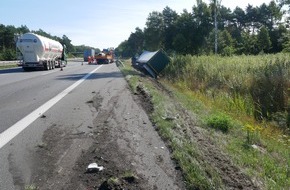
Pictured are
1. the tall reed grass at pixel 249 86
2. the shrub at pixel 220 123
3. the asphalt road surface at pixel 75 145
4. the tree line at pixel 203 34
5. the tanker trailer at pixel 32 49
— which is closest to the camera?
the asphalt road surface at pixel 75 145

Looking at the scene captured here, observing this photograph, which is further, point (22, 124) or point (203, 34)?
point (203, 34)

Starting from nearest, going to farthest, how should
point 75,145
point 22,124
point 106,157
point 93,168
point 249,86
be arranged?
1. point 93,168
2. point 106,157
3. point 75,145
4. point 22,124
5. point 249,86

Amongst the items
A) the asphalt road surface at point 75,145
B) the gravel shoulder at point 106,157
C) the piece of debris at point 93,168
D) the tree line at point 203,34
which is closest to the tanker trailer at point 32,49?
the tree line at point 203,34

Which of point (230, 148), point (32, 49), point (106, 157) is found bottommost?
point (230, 148)

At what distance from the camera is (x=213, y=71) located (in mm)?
17453

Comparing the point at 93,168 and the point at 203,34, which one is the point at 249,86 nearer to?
the point at 93,168

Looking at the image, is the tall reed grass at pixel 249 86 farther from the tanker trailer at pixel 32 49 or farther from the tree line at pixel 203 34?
the tanker trailer at pixel 32 49

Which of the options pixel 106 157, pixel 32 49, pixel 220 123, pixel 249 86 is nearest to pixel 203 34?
pixel 32 49

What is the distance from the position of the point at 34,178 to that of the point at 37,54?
28430mm

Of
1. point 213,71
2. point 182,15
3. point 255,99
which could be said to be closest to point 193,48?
point 182,15

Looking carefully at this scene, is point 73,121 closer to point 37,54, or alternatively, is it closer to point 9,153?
point 9,153

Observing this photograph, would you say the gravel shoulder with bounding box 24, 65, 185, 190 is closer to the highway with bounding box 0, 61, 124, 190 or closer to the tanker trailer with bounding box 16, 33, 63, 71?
the highway with bounding box 0, 61, 124, 190

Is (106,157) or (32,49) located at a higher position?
(32,49)

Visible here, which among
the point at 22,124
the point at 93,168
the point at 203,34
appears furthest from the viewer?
the point at 203,34
